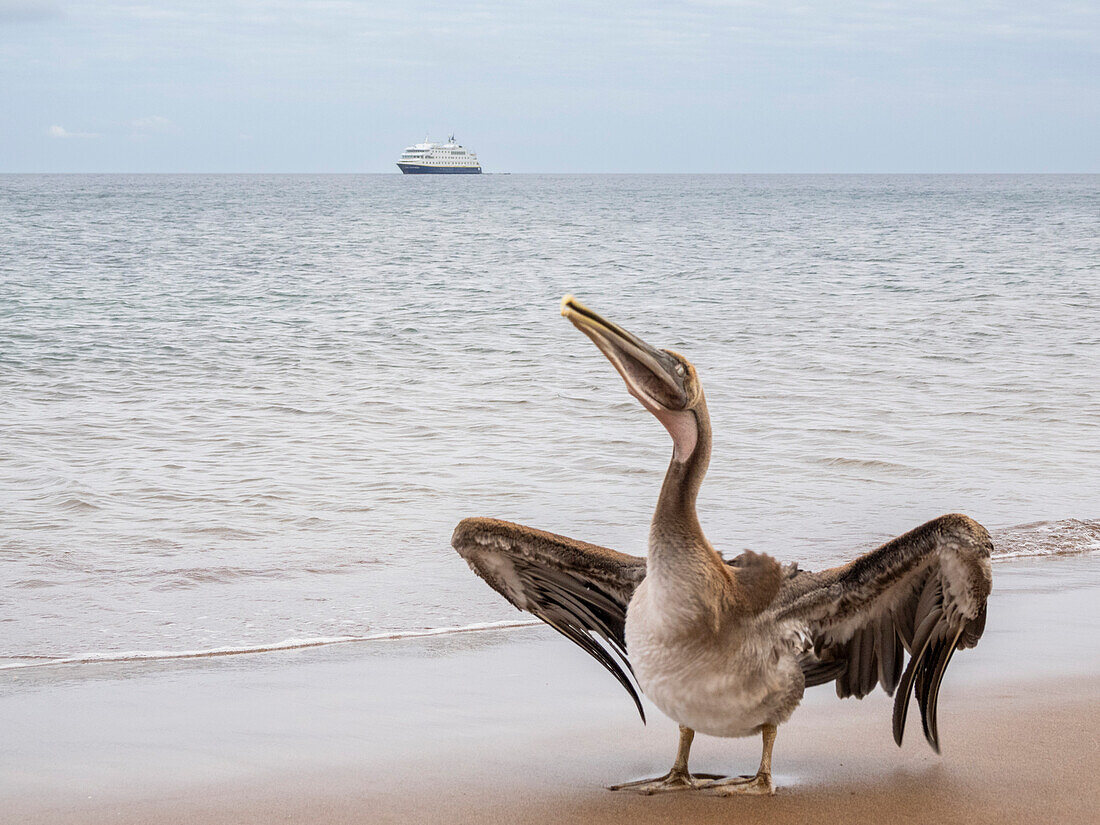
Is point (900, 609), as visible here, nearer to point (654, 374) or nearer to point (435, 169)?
point (654, 374)

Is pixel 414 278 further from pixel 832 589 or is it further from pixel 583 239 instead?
pixel 832 589

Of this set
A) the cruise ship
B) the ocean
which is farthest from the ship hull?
the ocean

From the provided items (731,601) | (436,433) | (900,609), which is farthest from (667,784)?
(436,433)

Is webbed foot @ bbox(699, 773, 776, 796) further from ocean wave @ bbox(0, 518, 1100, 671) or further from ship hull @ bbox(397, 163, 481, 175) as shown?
ship hull @ bbox(397, 163, 481, 175)

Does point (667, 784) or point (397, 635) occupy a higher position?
point (667, 784)

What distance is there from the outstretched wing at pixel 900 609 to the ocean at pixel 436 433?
247 cm

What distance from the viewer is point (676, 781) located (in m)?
3.54

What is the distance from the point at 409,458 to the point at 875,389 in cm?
532

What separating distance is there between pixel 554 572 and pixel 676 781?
0.71 meters

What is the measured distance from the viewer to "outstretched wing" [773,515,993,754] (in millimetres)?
3115

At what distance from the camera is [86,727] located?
4.17 meters

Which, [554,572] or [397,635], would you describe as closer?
[554,572]

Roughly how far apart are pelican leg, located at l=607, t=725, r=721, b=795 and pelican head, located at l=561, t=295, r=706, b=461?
37.3 inches

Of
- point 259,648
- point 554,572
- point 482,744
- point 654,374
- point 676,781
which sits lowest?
point 259,648
